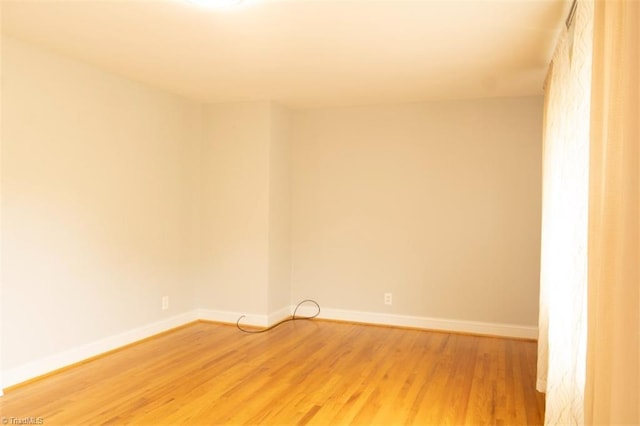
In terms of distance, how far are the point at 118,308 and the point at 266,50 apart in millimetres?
2539

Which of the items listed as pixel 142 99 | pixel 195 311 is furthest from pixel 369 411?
pixel 142 99

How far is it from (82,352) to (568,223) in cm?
359

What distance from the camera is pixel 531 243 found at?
4648mm

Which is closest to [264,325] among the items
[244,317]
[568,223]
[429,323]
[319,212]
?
[244,317]

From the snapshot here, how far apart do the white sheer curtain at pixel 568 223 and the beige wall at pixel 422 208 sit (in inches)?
56.5

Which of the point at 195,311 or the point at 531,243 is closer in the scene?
the point at 531,243

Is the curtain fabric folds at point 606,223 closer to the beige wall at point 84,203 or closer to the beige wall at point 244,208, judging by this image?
the beige wall at point 244,208

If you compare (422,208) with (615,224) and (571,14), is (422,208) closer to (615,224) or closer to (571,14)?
(571,14)

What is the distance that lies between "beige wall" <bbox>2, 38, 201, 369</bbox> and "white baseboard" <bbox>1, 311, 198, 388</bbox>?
0.18ft

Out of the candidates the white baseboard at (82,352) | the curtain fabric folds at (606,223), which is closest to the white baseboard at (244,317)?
the white baseboard at (82,352)

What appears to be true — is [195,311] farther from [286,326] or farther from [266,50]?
[266,50]

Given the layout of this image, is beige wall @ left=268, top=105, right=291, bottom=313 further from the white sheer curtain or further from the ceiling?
the white sheer curtain

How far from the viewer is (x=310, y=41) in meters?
3.17

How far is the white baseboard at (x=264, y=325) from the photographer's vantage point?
3.63m
